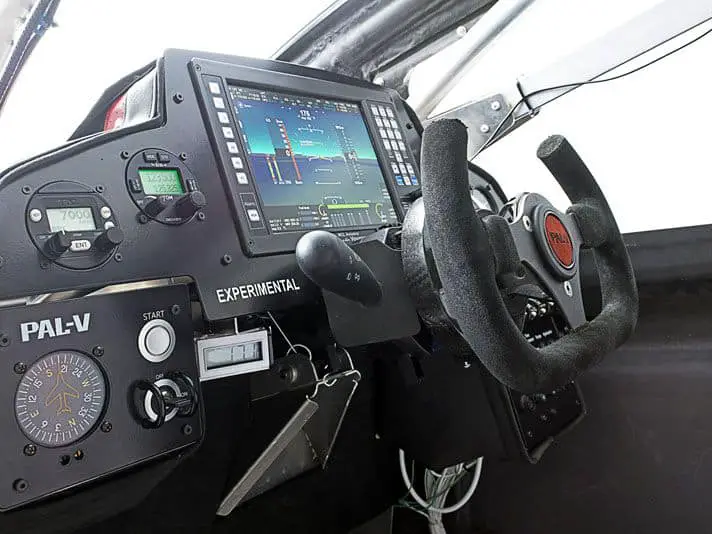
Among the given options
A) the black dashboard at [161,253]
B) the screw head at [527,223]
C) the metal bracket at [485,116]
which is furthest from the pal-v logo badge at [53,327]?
the metal bracket at [485,116]

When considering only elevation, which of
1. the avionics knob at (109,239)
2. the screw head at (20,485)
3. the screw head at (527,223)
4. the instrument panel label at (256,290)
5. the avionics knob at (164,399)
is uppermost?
the avionics knob at (109,239)

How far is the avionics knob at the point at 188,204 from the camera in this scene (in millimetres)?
968

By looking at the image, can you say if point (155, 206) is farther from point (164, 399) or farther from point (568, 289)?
point (568, 289)

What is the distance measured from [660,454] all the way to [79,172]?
1.38 metres

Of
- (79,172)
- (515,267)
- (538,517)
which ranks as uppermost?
Result: (79,172)

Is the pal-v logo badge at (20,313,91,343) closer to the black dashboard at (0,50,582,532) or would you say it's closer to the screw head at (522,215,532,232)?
the black dashboard at (0,50,582,532)

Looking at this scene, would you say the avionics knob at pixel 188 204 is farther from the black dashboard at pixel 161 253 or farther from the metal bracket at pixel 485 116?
the metal bracket at pixel 485 116

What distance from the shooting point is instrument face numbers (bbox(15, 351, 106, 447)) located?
2.66 feet

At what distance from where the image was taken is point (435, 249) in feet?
2.45

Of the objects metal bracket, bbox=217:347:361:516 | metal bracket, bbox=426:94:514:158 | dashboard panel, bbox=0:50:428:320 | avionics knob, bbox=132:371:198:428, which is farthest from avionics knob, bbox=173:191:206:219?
metal bracket, bbox=426:94:514:158

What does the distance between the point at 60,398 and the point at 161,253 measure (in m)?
0.23

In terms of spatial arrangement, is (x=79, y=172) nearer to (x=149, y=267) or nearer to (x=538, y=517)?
(x=149, y=267)

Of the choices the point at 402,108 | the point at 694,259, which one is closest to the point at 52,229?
the point at 402,108

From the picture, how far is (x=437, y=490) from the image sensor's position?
5.62ft
